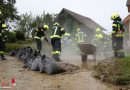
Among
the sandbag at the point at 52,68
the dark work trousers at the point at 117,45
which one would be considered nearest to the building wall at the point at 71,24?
the dark work trousers at the point at 117,45

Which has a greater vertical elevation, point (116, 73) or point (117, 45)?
point (117, 45)

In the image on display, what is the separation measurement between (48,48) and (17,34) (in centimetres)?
1787

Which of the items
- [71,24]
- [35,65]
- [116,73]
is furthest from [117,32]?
[71,24]

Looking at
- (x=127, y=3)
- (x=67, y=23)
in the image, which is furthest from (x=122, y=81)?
(x=67, y=23)

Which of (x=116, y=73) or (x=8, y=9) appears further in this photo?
(x=8, y=9)

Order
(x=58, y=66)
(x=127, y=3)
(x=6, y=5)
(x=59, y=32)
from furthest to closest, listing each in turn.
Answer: (x=6, y=5) → (x=127, y=3) → (x=59, y=32) → (x=58, y=66)

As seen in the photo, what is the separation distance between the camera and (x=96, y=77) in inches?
425

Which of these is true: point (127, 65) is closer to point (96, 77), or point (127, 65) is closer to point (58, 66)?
point (96, 77)

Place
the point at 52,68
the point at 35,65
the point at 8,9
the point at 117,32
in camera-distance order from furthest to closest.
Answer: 1. the point at 8,9
2. the point at 117,32
3. the point at 35,65
4. the point at 52,68

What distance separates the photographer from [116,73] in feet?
32.8

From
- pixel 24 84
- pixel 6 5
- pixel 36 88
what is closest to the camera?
pixel 36 88

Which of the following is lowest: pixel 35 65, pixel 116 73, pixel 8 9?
pixel 116 73

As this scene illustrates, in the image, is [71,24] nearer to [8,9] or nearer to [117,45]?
[8,9]

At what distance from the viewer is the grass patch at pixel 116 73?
9.52 meters
